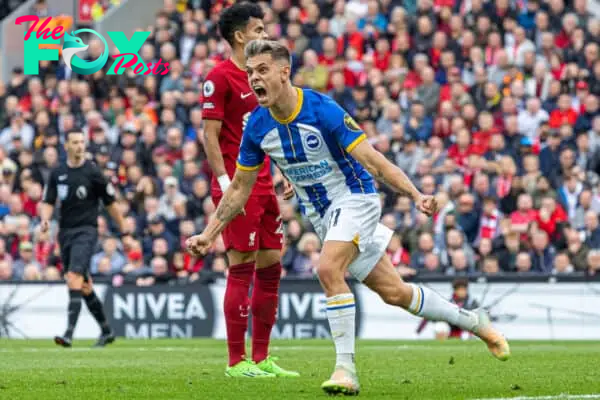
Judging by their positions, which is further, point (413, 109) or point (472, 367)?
point (413, 109)

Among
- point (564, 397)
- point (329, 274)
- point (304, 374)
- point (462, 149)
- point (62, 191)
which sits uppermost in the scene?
point (462, 149)

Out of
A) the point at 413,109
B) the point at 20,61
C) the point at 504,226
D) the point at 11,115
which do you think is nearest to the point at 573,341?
the point at 504,226

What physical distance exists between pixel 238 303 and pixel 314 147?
6.24ft

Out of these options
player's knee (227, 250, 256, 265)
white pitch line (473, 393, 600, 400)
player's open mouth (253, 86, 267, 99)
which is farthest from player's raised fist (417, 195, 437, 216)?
player's knee (227, 250, 256, 265)

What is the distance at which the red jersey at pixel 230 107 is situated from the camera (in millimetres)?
10117

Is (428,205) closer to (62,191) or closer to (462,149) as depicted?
(62,191)

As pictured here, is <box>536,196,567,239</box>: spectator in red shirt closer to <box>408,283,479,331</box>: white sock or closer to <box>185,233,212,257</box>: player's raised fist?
<box>408,283,479,331</box>: white sock

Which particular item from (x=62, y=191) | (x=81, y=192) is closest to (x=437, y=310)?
(x=81, y=192)

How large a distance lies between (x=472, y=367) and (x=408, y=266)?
28.9ft

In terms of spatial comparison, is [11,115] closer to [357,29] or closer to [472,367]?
[357,29]

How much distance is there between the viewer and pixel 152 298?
19.6 m

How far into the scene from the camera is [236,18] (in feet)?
33.1

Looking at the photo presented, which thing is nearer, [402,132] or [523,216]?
[523,216]
